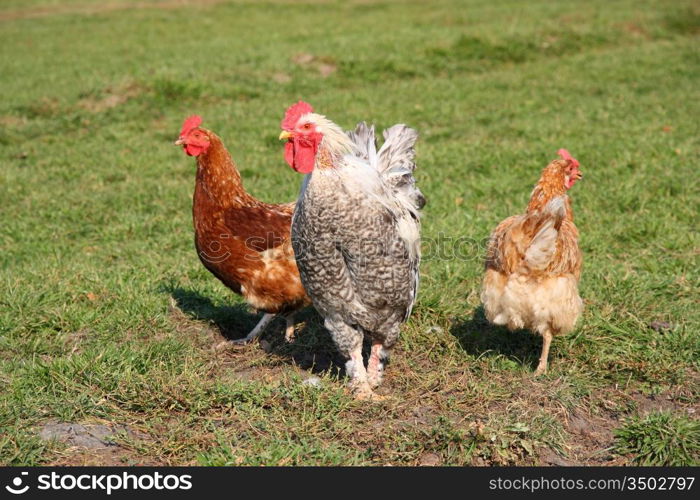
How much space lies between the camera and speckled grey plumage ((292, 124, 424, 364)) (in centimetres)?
371

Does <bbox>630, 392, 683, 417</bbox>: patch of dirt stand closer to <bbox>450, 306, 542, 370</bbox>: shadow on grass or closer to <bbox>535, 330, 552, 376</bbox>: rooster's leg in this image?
<bbox>535, 330, 552, 376</bbox>: rooster's leg

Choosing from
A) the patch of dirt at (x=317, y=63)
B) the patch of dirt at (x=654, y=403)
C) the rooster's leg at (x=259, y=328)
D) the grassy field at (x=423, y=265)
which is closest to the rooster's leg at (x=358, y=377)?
the grassy field at (x=423, y=265)

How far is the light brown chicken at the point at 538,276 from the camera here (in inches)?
161

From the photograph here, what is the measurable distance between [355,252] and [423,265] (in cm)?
227

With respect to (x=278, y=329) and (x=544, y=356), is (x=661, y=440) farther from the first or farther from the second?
(x=278, y=329)

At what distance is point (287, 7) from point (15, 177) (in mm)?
16231

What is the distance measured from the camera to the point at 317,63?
13.8m

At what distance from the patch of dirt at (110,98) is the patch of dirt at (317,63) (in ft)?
11.2

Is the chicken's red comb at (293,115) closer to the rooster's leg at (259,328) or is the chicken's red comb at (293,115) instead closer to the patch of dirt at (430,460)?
the rooster's leg at (259,328)

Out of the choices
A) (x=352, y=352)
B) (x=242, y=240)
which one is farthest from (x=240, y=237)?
(x=352, y=352)
